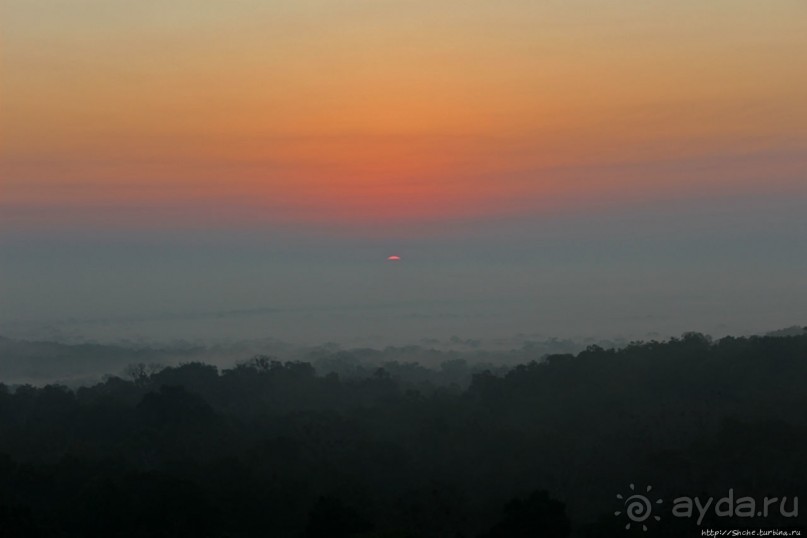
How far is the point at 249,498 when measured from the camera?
29.9m

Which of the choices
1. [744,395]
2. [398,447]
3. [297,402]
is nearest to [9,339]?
[297,402]

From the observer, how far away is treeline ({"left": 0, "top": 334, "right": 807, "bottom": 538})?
86.2ft

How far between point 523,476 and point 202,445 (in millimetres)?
13247

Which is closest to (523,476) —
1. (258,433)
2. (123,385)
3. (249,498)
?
(249,498)

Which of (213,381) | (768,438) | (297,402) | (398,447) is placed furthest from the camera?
(213,381)

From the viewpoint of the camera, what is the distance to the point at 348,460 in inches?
1393

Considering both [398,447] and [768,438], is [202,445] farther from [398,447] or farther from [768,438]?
[768,438]

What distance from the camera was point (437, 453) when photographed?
3834 centimetres

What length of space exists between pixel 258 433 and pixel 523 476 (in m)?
14.5

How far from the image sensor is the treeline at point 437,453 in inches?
1034

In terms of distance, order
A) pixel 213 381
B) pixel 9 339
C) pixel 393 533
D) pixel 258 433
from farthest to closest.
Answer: pixel 9 339, pixel 213 381, pixel 258 433, pixel 393 533

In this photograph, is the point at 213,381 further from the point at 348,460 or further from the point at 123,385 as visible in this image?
the point at 348,460

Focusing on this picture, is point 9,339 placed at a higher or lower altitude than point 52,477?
higher

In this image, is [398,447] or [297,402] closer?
[398,447]
